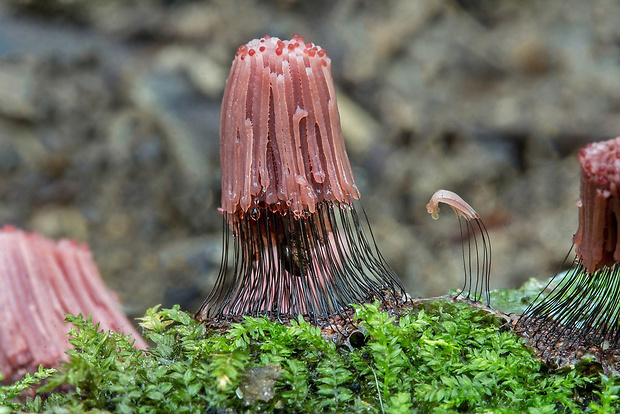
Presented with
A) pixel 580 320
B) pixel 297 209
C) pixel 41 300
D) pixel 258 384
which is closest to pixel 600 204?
pixel 580 320

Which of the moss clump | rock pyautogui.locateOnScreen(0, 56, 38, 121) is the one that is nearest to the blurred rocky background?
rock pyautogui.locateOnScreen(0, 56, 38, 121)

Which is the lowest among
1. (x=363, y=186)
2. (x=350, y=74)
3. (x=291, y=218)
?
(x=291, y=218)

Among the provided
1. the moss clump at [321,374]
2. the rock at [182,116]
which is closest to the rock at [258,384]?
the moss clump at [321,374]

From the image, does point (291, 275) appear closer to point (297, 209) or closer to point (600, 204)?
point (297, 209)

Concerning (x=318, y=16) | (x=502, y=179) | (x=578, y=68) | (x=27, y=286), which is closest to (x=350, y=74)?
(x=318, y=16)

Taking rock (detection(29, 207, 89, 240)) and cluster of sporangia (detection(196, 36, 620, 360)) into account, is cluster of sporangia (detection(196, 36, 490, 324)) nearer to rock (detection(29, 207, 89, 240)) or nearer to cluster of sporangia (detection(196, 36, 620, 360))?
cluster of sporangia (detection(196, 36, 620, 360))

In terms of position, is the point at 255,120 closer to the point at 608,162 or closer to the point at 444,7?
the point at 608,162
